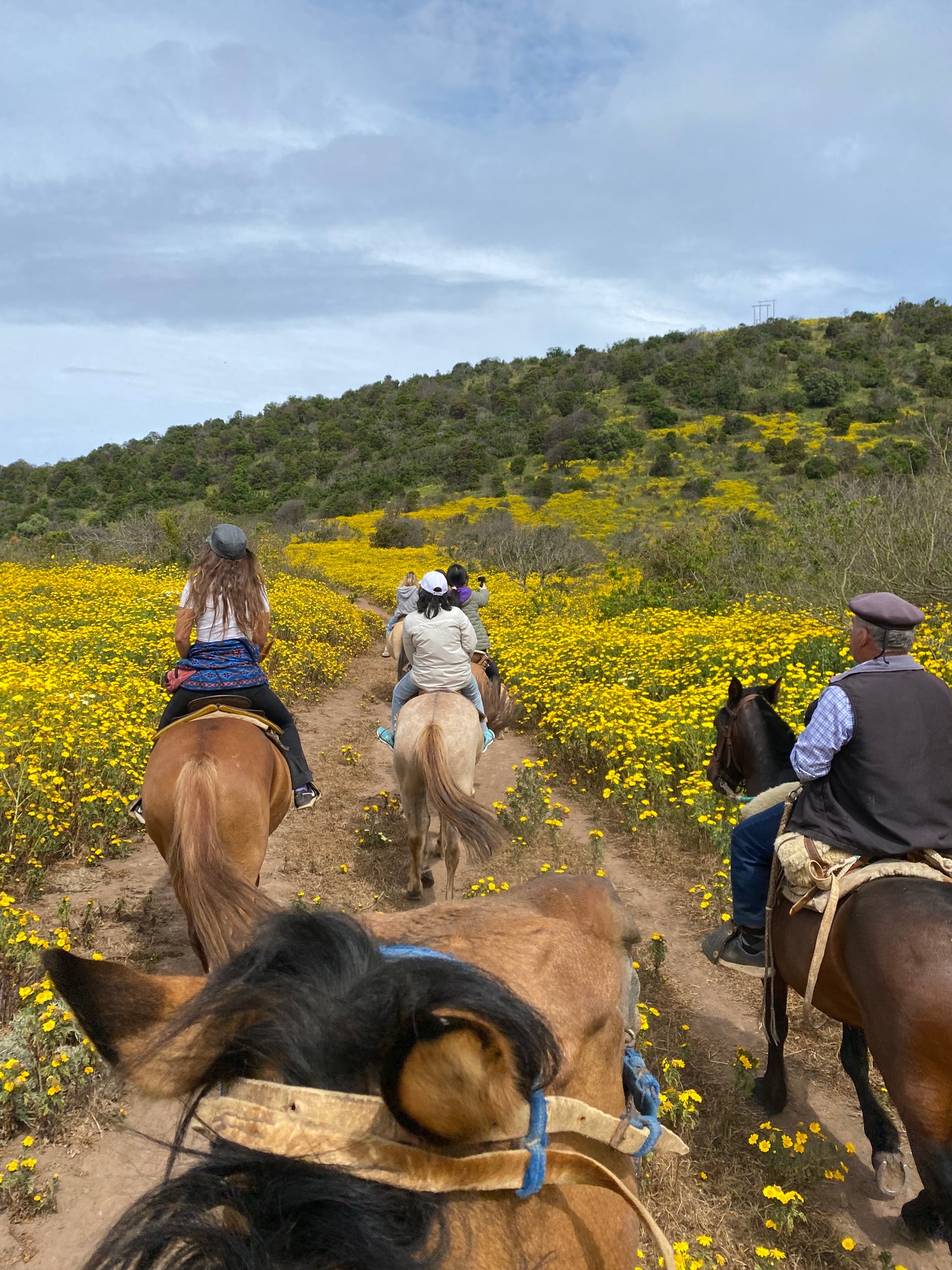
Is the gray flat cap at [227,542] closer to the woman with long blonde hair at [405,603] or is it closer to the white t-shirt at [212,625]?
the white t-shirt at [212,625]

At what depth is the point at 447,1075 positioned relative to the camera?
0.94 metres

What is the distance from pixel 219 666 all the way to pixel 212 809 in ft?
4.15

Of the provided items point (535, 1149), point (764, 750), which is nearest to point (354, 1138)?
point (535, 1149)

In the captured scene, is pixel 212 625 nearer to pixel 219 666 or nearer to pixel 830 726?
pixel 219 666

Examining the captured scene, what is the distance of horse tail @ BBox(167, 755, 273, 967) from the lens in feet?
10.2

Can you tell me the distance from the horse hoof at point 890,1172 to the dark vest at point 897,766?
1.22 metres

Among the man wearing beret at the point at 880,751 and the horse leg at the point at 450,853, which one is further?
the horse leg at the point at 450,853

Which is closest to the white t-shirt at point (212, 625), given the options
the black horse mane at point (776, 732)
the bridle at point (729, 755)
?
the bridle at point (729, 755)

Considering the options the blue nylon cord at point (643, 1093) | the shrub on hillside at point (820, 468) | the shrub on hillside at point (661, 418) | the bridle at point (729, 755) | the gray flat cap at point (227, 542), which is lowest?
the bridle at point (729, 755)

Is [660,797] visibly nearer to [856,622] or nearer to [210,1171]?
[856,622]

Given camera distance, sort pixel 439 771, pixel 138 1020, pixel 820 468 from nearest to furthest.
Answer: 1. pixel 138 1020
2. pixel 439 771
3. pixel 820 468

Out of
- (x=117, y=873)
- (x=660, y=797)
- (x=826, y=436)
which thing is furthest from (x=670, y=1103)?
(x=826, y=436)

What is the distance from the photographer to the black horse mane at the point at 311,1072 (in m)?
0.84

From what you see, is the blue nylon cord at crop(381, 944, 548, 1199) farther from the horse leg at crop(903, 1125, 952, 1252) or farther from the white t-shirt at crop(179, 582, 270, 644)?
the white t-shirt at crop(179, 582, 270, 644)
